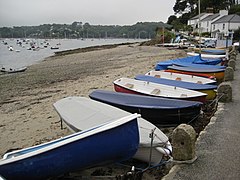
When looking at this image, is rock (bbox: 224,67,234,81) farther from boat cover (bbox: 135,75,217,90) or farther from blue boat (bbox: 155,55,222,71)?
blue boat (bbox: 155,55,222,71)

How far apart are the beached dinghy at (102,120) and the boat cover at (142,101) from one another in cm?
100

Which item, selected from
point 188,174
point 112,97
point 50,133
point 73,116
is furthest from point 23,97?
point 188,174

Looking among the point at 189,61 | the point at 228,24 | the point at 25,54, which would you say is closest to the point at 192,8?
the point at 228,24

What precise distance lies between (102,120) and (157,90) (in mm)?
4604

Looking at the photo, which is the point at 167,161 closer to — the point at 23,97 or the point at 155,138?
the point at 155,138

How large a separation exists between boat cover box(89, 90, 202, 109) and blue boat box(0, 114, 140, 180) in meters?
2.95

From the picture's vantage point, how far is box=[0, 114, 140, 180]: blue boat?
15.8ft

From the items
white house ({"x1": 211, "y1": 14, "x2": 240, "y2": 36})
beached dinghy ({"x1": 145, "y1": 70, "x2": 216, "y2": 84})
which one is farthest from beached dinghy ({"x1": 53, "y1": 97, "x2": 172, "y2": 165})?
white house ({"x1": 211, "y1": 14, "x2": 240, "y2": 36})

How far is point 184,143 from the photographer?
16.7ft

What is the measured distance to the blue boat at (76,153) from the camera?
190 inches

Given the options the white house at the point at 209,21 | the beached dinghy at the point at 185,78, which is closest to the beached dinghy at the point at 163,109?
the beached dinghy at the point at 185,78

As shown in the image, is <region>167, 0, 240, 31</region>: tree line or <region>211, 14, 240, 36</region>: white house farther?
<region>167, 0, 240, 31</region>: tree line

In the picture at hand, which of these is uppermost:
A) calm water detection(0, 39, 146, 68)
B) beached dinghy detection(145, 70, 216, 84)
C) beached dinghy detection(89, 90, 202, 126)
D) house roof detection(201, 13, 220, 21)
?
house roof detection(201, 13, 220, 21)

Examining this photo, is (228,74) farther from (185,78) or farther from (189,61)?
(189,61)
